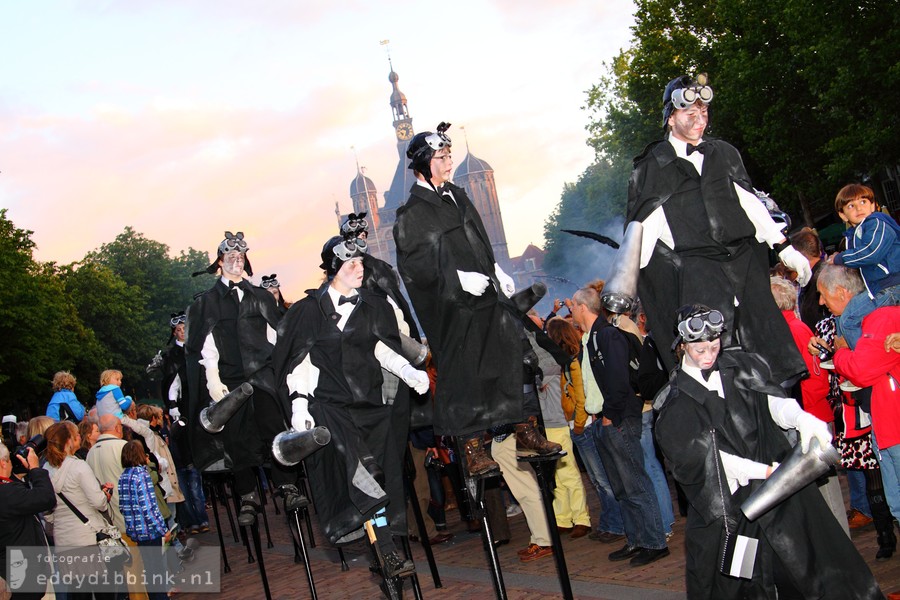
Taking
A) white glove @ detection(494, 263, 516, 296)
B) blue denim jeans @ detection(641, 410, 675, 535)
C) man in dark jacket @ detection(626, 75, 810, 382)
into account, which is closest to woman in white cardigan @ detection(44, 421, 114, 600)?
white glove @ detection(494, 263, 516, 296)

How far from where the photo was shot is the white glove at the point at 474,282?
286 inches

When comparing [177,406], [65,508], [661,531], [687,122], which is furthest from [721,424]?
[177,406]

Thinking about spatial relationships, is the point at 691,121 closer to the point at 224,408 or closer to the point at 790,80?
the point at 224,408

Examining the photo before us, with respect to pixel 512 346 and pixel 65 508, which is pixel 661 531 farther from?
pixel 65 508

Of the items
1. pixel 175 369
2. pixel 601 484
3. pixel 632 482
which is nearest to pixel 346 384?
pixel 632 482

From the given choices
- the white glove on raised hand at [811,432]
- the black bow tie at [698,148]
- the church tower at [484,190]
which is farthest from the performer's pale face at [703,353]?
the church tower at [484,190]

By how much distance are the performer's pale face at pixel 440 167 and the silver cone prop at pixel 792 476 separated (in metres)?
3.22

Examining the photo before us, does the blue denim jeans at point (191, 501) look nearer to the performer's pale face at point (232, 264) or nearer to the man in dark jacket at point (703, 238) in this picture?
the performer's pale face at point (232, 264)

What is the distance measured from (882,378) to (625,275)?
5.96 ft

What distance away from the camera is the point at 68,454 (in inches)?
412

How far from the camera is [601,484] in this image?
33.6 feet

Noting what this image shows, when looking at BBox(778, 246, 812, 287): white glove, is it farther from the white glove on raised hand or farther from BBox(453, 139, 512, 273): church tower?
BBox(453, 139, 512, 273): church tower

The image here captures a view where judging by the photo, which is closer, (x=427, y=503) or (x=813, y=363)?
(x=813, y=363)

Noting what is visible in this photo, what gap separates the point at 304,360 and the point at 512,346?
155cm
